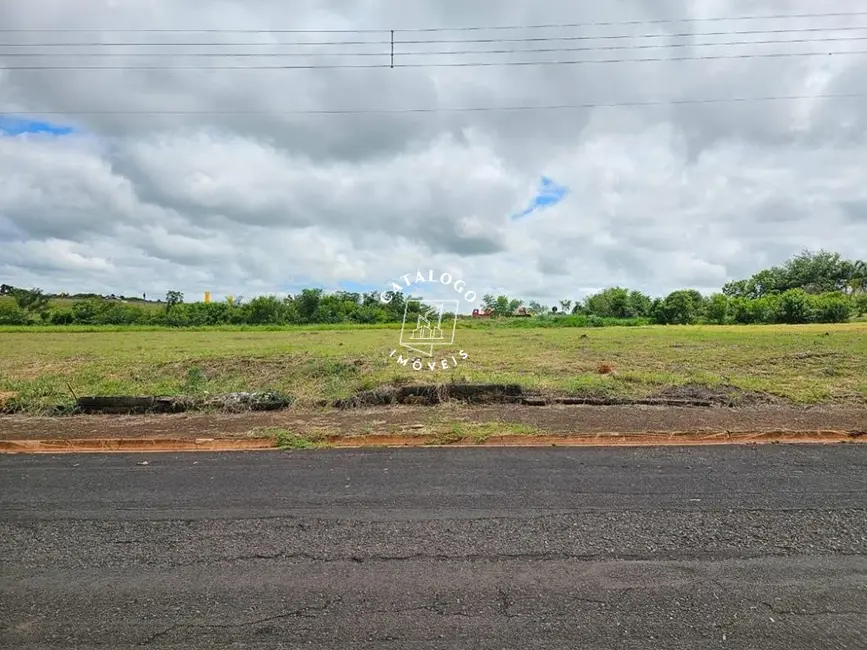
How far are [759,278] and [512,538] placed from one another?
118740 millimetres

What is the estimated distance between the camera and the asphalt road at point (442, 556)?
295 cm

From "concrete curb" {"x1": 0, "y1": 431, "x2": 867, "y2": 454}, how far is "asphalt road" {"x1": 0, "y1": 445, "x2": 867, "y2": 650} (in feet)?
4.03

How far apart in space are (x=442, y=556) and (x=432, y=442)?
377 centimetres

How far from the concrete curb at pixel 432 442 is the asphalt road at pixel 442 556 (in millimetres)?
1228

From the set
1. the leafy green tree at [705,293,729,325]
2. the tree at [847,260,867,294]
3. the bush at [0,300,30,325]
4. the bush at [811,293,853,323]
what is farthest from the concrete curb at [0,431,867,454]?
the tree at [847,260,867,294]

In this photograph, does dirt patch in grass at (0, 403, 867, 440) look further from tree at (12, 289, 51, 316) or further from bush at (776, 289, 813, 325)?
tree at (12, 289, 51, 316)

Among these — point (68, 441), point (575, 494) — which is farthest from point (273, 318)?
point (575, 494)

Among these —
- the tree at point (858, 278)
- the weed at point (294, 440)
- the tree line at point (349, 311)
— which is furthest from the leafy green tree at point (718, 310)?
the weed at point (294, 440)

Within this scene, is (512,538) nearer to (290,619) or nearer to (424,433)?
(290,619)

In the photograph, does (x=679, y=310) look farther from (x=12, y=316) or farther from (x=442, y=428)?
(x=12, y=316)

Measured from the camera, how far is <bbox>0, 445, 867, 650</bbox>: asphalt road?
9.66ft

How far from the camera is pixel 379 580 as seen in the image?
348 cm

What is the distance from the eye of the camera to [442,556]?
3.81 meters

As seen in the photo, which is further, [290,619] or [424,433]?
[424,433]
